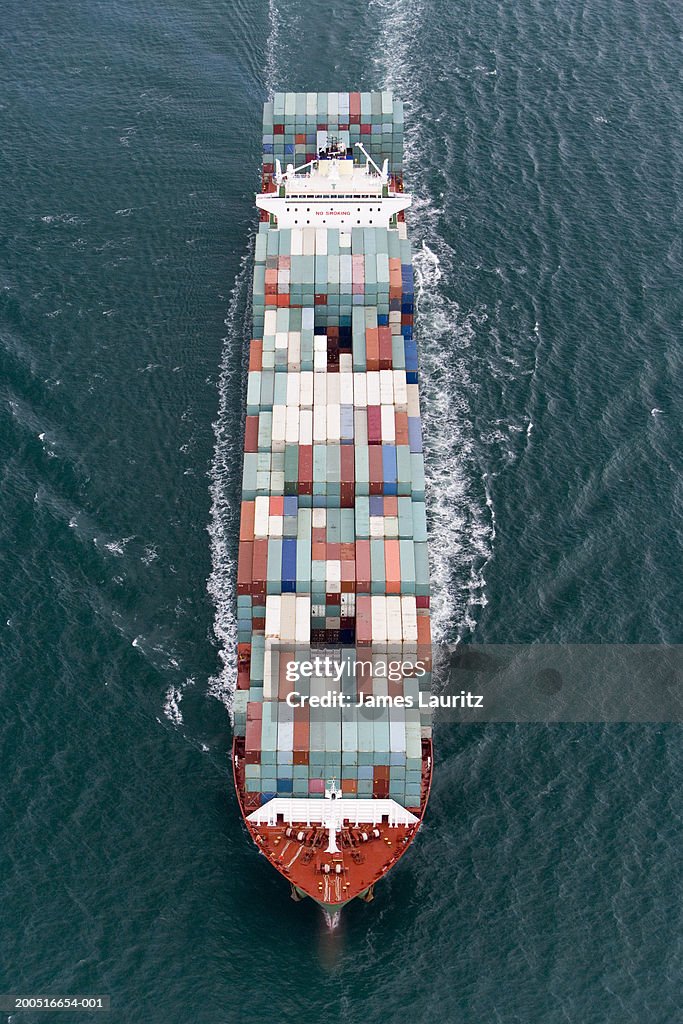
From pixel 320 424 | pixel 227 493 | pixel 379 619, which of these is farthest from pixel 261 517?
pixel 227 493

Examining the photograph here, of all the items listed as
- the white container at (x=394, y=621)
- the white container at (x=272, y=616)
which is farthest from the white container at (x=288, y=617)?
the white container at (x=394, y=621)

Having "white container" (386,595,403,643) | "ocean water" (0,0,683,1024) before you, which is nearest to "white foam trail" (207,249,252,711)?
"ocean water" (0,0,683,1024)

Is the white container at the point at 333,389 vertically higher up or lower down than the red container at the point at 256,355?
lower down

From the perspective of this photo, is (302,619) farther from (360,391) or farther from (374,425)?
(360,391)

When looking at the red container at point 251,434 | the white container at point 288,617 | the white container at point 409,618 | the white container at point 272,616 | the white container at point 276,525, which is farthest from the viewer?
the red container at point 251,434

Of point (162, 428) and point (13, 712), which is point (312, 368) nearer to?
point (162, 428)

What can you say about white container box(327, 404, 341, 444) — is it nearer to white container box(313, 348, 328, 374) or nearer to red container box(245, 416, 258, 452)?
white container box(313, 348, 328, 374)

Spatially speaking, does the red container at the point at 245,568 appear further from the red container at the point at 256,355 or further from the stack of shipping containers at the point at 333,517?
the red container at the point at 256,355

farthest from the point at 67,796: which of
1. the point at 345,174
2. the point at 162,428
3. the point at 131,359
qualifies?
the point at 345,174
